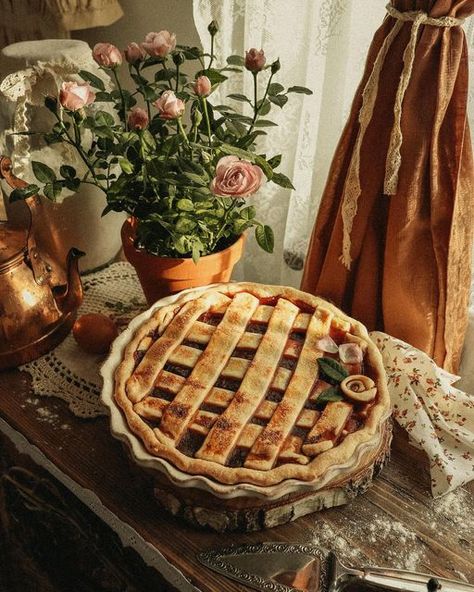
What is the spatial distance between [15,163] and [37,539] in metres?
0.73

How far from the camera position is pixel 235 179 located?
35.9 inches

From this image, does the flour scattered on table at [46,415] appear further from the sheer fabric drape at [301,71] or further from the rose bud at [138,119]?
the sheer fabric drape at [301,71]

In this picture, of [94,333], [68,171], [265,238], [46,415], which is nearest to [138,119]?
[68,171]

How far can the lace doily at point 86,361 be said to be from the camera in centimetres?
108

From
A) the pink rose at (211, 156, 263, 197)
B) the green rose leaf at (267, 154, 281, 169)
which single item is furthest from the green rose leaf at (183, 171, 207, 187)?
the green rose leaf at (267, 154, 281, 169)

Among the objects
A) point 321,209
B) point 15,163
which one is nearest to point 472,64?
point 321,209

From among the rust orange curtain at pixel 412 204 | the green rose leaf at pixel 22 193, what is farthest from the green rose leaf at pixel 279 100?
the green rose leaf at pixel 22 193

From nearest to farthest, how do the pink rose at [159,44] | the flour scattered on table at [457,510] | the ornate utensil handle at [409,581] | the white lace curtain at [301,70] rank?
the ornate utensil handle at [409,581], the flour scattered on table at [457,510], the pink rose at [159,44], the white lace curtain at [301,70]

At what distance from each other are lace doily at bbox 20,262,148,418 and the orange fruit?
3 cm

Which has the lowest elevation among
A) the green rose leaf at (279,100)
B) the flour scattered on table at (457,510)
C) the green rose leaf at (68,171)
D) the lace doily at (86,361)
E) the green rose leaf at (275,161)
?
the flour scattered on table at (457,510)

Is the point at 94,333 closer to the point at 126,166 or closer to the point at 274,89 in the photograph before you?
the point at 126,166

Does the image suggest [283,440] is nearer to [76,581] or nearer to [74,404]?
[74,404]

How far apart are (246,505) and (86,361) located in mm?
460

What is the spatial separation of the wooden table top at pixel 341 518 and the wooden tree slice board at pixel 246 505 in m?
0.02
